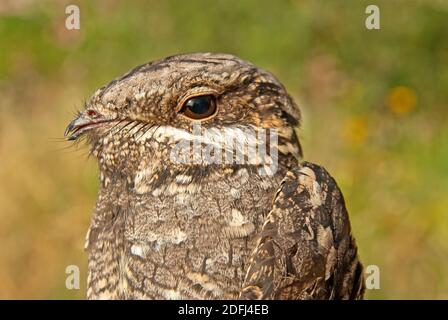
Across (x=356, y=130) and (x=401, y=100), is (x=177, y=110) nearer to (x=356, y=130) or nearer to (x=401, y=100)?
(x=356, y=130)

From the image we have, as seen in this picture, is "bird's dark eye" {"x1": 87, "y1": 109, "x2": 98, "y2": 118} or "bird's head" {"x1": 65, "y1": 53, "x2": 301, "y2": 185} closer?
"bird's head" {"x1": 65, "y1": 53, "x2": 301, "y2": 185}

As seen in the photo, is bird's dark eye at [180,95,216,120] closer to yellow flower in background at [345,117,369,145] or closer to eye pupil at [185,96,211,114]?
eye pupil at [185,96,211,114]

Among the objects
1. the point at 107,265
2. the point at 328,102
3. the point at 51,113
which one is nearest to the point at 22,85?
the point at 51,113

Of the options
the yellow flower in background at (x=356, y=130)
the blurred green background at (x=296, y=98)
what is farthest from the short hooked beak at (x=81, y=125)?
the yellow flower in background at (x=356, y=130)

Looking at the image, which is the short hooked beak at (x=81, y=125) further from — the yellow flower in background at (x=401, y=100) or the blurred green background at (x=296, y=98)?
the yellow flower in background at (x=401, y=100)

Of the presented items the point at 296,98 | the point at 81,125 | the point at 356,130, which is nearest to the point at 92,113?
the point at 81,125

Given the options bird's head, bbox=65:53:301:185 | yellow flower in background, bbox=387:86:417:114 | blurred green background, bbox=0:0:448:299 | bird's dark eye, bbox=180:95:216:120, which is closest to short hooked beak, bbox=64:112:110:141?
bird's head, bbox=65:53:301:185
